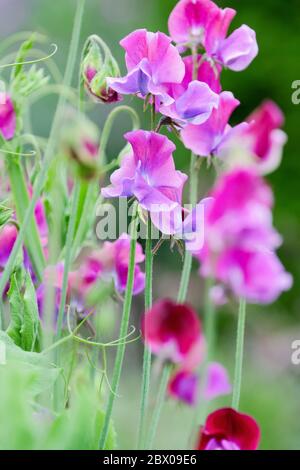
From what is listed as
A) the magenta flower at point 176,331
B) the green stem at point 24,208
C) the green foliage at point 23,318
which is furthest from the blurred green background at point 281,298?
the magenta flower at point 176,331

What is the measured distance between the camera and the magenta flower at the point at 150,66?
0.60m

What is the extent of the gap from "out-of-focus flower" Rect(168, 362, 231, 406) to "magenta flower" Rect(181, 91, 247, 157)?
0.46ft

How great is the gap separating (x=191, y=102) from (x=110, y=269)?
205mm

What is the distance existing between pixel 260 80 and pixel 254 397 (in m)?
1.46

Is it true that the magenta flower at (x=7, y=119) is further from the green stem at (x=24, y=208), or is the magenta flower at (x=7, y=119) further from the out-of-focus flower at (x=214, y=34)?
the out-of-focus flower at (x=214, y=34)

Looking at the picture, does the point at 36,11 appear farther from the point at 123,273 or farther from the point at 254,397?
the point at 123,273

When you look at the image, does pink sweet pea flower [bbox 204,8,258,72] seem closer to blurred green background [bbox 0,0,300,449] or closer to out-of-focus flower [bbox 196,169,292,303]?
out-of-focus flower [bbox 196,169,292,303]

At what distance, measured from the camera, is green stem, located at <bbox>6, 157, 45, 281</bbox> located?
2.60 feet

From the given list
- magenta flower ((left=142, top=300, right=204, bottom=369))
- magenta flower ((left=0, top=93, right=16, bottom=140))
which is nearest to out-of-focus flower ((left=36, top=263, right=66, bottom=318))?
magenta flower ((left=0, top=93, right=16, bottom=140))

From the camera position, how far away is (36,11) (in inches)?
294

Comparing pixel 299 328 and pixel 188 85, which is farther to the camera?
pixel 299 328

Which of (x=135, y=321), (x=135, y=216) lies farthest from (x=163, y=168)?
(x=135, y=321)

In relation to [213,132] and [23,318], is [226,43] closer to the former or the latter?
[213,132]

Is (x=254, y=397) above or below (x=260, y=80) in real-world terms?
below
